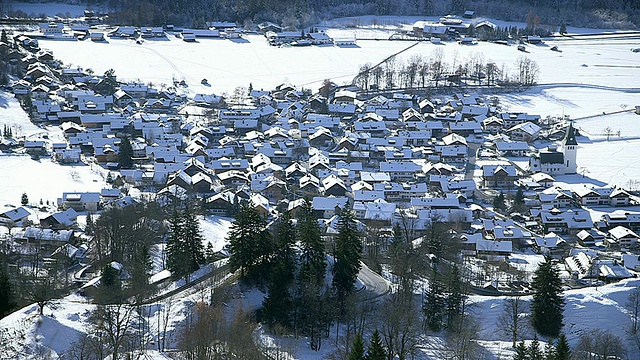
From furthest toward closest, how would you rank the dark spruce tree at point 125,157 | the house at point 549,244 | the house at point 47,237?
the dark spruce tree at point 125,157 → the house at point 549,244 → the house at point 47,237

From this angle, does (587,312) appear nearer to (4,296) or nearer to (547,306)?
(547,306)

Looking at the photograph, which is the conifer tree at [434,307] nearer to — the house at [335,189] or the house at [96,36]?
the house at [335,189]

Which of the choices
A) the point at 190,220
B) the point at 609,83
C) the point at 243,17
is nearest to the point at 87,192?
the point at 190,220

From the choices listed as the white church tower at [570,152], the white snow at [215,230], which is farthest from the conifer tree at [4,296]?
the white church tower at [570,152]

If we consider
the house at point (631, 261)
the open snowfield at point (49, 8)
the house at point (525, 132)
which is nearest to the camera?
the house at point (631, 261)

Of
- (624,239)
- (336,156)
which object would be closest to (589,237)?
(624,239)

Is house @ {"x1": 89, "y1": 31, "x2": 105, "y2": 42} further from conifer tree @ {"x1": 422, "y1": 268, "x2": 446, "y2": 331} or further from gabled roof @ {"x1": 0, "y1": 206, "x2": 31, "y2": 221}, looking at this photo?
conifer tree @ {"x1": 422, "y1": 268, "x2": 446, "y2": 331}
